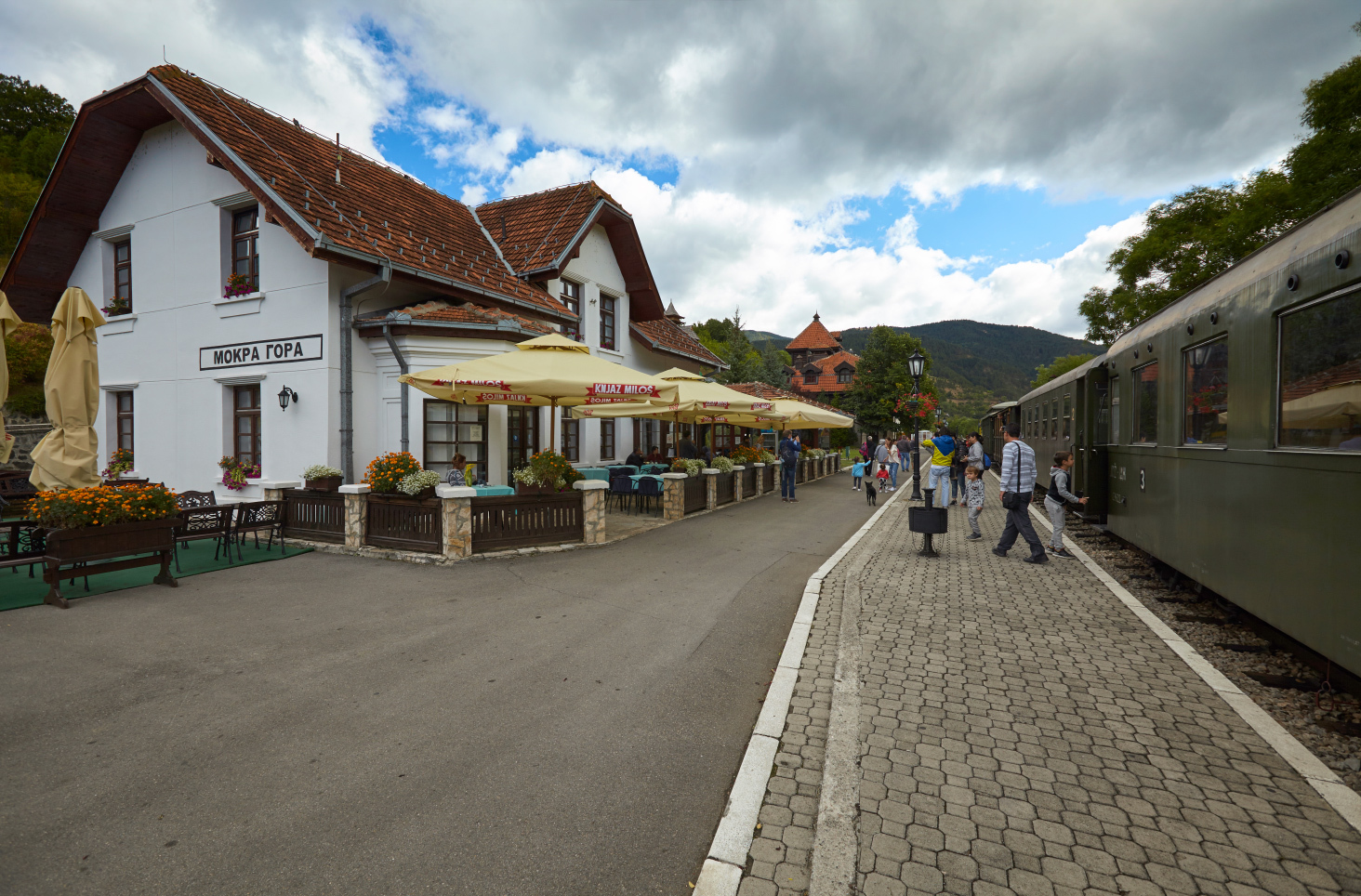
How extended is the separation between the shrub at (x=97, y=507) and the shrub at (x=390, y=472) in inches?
98.0

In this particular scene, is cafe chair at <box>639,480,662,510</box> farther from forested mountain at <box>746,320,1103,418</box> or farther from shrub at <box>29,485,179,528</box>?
forested mountain at <box>746,320,1103,418</box>

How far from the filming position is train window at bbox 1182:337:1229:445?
5.36 m

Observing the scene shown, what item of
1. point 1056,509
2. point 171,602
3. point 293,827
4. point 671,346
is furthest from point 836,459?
point 293,827

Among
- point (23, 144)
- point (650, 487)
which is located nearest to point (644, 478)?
point (650, 487)

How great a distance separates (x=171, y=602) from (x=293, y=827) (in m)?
5.36

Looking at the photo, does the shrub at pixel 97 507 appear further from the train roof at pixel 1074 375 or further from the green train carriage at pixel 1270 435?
the train roof at pixel 1074 375

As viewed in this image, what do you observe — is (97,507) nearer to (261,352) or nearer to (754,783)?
(261,352)

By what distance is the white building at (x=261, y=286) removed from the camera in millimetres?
11086

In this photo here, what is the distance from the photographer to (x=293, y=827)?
2.81m

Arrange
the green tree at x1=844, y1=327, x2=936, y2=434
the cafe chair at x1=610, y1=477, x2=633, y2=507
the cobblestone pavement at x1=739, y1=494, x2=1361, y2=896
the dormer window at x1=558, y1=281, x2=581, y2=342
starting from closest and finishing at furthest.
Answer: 1. the cobblestone pavement at x1=739, y1=494, x2=1361, y2=896
2. the cafe chair at x1=610, y1=477, x2=633, y2=507
3. the dormer window at x1=558, y1=281, x2=581, y2=342
4. the green tree at x1=844, y1=327, x2=936, y2=434

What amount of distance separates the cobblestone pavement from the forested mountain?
11504cm

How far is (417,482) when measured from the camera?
8.89m

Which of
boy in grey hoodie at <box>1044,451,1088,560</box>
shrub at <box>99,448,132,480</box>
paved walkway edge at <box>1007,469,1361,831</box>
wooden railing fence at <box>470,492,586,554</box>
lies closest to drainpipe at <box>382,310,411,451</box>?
wooden railing fence at <box>470,492,586,554</box>

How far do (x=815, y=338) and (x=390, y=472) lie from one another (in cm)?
7305
